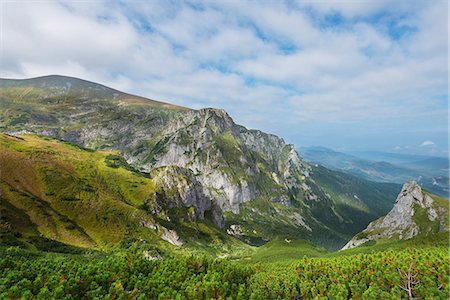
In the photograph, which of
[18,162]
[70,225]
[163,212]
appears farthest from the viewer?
[163,212]

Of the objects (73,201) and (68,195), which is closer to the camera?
(73,201)

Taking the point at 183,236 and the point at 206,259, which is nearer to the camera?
the point at 206,259

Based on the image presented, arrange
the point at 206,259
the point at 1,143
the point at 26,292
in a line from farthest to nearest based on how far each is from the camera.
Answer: the point at 1,143 → the point at 206,259 → the point at 26,292

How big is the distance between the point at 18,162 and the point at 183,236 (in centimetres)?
9826

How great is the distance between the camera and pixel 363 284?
1102 inches

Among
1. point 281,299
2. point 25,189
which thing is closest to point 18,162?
point 25,189

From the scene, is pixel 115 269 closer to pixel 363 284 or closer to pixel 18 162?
pixel 363 284

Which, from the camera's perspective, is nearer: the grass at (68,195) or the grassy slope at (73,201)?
the grassy slope at (73,201)

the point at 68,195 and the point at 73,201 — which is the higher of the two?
the point at 68,195

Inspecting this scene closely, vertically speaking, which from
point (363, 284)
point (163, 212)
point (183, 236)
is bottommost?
point (183, 236)

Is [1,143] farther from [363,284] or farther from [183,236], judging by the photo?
[363,284]

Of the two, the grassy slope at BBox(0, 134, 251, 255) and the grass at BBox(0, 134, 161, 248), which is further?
the grass at BBox(0, 134, 161, 248)

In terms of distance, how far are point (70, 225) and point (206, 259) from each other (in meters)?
113

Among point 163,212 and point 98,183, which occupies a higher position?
point 98,183
